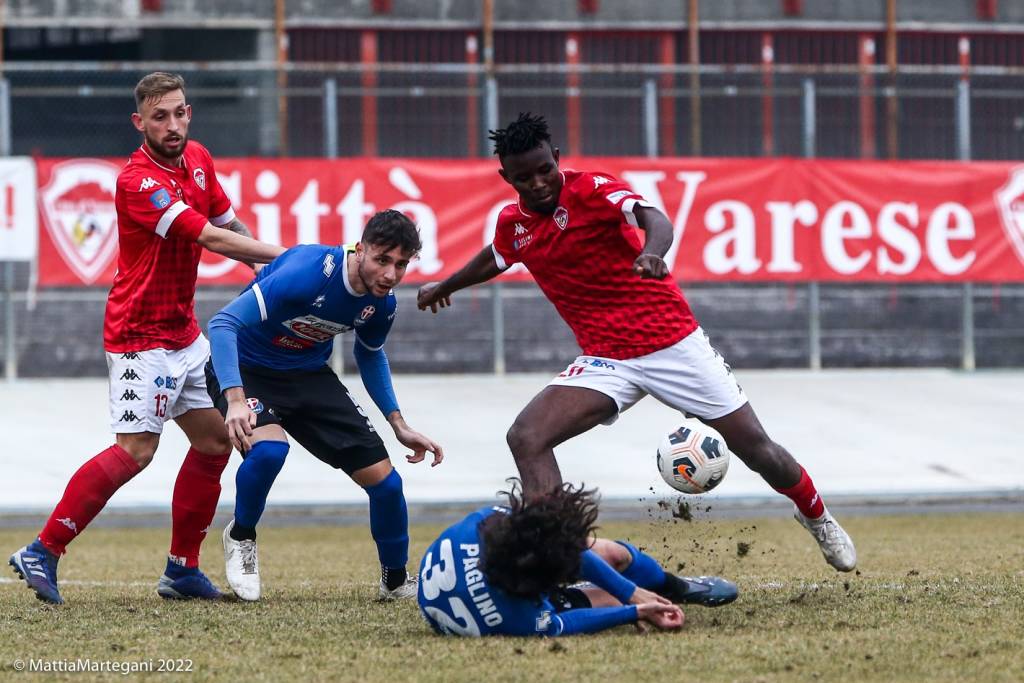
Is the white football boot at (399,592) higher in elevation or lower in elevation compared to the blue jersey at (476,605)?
lower

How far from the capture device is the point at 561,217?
24.2 feet

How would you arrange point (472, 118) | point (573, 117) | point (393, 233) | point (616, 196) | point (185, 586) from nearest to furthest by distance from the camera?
point (393, 233) → point (616, 196) → point (185, 586) → point (472, 118) → point (573, 117)

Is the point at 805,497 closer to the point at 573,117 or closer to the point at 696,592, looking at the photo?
the point at 696,592

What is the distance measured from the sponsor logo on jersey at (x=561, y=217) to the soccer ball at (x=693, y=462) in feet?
4.22

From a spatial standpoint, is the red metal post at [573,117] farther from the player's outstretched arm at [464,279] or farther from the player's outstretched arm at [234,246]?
the player's outstretched arm at [234,246]

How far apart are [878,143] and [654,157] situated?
384 centimetres

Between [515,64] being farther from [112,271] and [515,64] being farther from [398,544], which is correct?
[398,544]

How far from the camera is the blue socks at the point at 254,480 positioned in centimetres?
749

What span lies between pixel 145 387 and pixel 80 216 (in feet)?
30.3

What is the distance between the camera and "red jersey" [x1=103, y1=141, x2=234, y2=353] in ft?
24.9

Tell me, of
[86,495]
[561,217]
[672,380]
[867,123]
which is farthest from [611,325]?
[867,123]

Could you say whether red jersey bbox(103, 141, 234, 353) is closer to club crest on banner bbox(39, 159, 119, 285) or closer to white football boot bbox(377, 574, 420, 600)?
white football boot bbox(377, 574, 420, 600)

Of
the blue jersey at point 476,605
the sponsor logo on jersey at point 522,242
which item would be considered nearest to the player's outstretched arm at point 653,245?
the sponsor logo on jersey at point 522,242

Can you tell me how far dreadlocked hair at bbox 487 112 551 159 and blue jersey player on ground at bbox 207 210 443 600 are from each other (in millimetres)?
517
